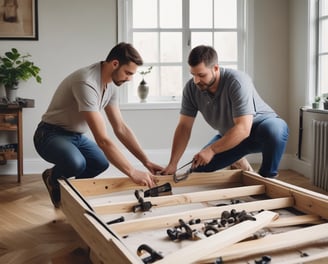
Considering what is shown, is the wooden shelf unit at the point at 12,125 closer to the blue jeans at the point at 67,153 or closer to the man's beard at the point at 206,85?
the blue jeans at the point at 67,153

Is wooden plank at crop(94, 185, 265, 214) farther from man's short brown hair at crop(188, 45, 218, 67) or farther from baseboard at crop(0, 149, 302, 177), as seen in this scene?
baseboard at crop(0, 149, 302, 177)

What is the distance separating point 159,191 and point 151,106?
2.39 meters

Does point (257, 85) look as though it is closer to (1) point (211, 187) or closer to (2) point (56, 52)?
(2) point (56, 52)

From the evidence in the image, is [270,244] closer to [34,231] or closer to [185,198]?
[185,198]

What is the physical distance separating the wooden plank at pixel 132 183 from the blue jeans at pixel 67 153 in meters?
0.21

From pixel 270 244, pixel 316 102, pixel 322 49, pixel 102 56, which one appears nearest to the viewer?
pixel 270 244

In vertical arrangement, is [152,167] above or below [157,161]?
above

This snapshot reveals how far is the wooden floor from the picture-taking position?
7.39ft

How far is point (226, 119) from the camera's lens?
294 cm

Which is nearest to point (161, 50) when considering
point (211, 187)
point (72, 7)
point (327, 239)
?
point (72, 7)

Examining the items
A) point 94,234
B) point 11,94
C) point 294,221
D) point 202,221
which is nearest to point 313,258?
point 294,221

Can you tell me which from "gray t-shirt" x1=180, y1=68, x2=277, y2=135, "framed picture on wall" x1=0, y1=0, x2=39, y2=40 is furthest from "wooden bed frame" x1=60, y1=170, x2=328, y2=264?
"framed picture on wall" x1=0, y1=0, x2=39, y2=40

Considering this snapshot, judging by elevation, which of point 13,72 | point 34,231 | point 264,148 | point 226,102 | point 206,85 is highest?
point 13,72

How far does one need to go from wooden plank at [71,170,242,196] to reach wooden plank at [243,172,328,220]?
13cm
